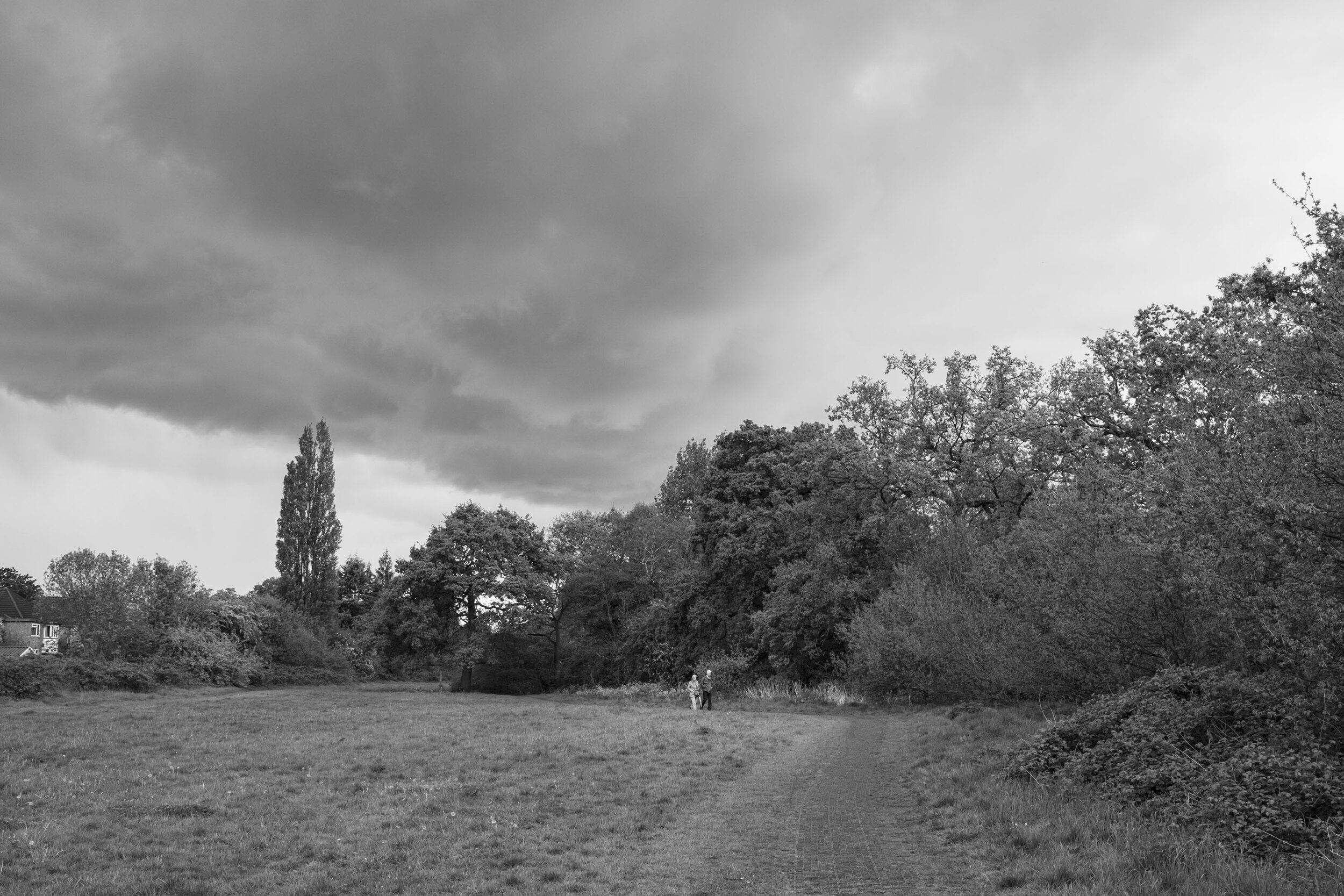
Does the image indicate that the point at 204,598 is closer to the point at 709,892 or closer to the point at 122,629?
the point at 122,629

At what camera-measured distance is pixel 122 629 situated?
46.0 metres

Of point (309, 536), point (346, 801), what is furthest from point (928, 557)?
point (309, 536)

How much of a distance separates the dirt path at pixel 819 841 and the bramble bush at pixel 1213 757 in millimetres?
2481

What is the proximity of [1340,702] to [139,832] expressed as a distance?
13441 millimetres

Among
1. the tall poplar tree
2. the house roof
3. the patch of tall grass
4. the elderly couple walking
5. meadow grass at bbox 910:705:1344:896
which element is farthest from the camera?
the house roof

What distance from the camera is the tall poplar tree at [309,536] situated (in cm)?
7038

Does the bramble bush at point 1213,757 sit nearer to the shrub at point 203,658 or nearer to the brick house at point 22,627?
the shrub at point 203,658

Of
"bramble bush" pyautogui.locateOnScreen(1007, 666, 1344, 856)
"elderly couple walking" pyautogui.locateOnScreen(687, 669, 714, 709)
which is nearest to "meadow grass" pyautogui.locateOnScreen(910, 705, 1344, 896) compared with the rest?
"bramble bush" pyautogui.locateOnScreen(1007, 666, 1344, 856)

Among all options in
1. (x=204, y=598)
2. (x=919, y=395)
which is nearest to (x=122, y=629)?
(x=204, y=598)

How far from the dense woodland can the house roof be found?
40816 millimetres

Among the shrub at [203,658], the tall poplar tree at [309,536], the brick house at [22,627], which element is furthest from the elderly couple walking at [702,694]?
the brick house at [22,627]

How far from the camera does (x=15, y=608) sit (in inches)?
4102

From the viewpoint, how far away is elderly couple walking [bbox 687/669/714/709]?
34.1 meters

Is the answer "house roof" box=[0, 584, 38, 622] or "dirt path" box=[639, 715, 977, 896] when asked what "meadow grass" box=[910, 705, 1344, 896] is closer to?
Answer: "dirt path" box=[639, 715, 977, 896]
